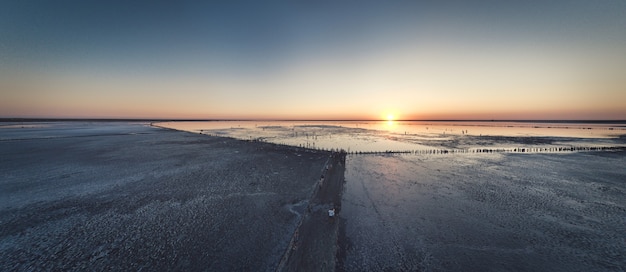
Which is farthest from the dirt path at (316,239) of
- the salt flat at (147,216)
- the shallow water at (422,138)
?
the shallow water at (422,138)

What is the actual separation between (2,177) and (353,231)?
20.7 m

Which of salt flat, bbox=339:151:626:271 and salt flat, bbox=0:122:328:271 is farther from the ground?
salt flat, bbox=0:122:328:271

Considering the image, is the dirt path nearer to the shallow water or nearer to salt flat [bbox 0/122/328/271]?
salt flat [bbox 0/122/328/271]

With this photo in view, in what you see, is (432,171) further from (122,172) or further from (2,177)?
(2,177)

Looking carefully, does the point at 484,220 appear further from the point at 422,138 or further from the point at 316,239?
the point at 422,138

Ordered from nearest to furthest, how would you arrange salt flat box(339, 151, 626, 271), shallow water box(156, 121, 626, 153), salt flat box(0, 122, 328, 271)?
salt flat box(0, 122, 328, 271)
salt flat box(339, 151, 626, 271)
shallow water box(156, 121, 626, 153)

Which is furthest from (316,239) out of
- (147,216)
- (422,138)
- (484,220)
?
(422,138)

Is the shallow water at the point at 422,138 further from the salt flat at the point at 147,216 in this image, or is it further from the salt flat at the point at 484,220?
the salt flat at the point at 147,216

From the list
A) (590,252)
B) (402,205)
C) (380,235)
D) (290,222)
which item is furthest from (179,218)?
(590,252)

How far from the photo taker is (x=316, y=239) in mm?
6773

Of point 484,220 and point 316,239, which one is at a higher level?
point 316,239

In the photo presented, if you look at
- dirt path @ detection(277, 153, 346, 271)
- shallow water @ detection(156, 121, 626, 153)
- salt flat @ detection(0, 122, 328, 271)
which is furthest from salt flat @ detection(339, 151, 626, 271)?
shallow water @ detection(156, 121, 626, 153)

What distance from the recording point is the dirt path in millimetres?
5666

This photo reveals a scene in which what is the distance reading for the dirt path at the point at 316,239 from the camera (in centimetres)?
567
